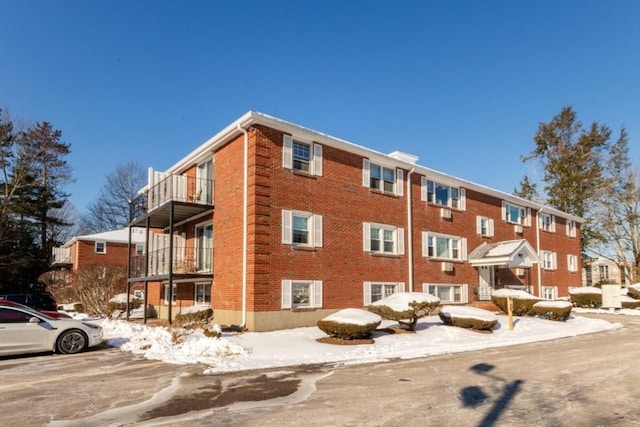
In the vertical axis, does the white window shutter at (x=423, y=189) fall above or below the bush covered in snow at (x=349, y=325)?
above

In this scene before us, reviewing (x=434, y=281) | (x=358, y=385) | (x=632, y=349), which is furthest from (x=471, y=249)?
(x=358, y=385)

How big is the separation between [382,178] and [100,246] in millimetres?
29565

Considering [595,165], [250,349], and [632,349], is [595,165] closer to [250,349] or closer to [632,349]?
[632,349]

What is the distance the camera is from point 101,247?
132 feet

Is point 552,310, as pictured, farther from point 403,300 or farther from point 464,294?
point 403,300

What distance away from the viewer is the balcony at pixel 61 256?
42156 mm

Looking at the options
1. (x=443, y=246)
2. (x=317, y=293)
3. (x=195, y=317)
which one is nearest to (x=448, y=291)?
(x=443, y=246)

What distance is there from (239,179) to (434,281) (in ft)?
36.4

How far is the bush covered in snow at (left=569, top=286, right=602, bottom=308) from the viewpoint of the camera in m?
28.8

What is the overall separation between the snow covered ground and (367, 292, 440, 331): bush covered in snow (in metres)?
0.59

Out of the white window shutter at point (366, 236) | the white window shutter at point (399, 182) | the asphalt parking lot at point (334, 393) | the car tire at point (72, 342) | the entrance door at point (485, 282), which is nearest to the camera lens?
the asphalt parking lot at point (334, 393)

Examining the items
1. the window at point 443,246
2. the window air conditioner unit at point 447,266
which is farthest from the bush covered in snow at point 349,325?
the window air conditioner unit at point 447,266

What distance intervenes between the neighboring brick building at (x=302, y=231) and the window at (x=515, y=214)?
9.19 ft

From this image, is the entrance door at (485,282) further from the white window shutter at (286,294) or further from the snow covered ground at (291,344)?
the white window shutter at (286,294)
